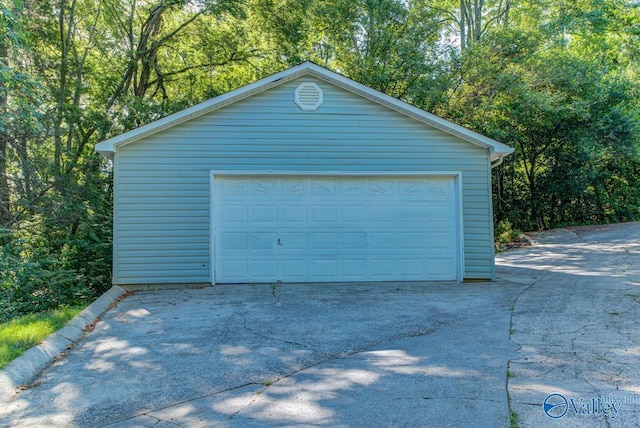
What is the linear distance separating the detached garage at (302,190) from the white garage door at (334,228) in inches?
0.8

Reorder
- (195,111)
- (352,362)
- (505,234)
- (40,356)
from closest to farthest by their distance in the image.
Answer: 1. (352,362)
2. (40,356)
3. (195,111)
4. (505,234)

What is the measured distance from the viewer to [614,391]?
363 cm

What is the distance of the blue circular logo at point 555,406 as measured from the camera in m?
3.27

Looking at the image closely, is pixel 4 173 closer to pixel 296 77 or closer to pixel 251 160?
pixel 251 160

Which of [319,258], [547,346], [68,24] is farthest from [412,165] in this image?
[68,24]

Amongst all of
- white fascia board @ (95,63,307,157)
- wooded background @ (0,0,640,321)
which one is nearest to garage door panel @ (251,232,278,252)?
white fascia board @ (95,63,307,157)

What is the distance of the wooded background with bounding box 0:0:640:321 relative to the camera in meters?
10.2

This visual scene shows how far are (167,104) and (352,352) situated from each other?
439 inches

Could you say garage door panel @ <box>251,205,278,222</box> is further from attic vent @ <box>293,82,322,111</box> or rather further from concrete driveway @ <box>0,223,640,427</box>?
attic vent @ <box>293,82,322,111</box>

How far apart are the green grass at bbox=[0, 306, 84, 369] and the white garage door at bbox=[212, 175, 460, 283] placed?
329 cm

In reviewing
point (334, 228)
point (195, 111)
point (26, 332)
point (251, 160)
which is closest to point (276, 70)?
point (195, 111)

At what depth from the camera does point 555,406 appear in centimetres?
339

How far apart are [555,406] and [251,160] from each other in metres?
7.03

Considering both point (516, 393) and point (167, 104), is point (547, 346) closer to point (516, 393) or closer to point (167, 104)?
point (516, 393)
